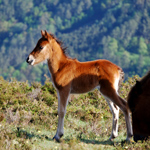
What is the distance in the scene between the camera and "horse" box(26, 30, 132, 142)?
6766 millimetres

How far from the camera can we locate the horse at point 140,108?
4066mm

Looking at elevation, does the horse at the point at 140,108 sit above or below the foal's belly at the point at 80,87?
below

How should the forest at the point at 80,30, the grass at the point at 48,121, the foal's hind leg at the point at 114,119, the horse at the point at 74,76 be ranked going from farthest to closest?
the forest at the point at 80,30, the foal's hind leg at the point at 114,119, the horse at the point at 74,76, the grass at the point at 48,121

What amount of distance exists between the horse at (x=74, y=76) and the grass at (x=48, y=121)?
0.46 m

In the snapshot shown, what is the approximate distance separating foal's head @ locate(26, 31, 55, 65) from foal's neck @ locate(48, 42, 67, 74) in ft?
0.31

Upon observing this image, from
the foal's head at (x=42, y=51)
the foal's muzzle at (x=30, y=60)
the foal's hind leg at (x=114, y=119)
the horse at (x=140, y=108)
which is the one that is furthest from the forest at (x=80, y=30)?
the horse at (x=140, y=108)

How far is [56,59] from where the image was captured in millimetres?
7387

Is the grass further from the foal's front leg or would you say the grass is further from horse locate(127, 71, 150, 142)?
horse locate(127, 71, 150, 142)

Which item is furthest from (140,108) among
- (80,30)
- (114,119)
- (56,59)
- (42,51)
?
(80,30)

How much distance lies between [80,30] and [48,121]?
502ft

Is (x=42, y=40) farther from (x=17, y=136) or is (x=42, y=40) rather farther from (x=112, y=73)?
(x=17, y=136)

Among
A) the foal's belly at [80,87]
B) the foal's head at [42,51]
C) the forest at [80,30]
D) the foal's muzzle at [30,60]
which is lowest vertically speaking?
the foal's belly at [80,87]

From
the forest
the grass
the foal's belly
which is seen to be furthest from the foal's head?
the forest

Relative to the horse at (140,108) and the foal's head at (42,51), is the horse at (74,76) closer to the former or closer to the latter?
the foal's head at (42,51)
